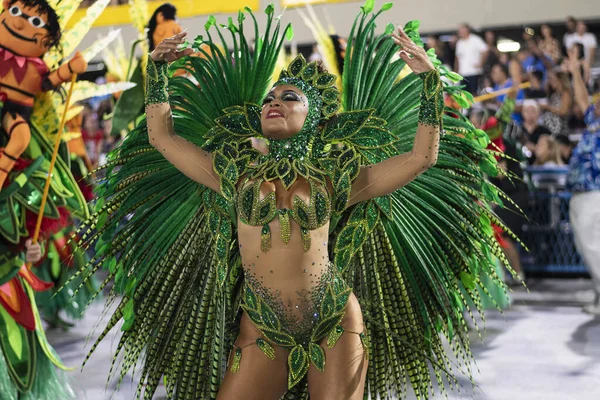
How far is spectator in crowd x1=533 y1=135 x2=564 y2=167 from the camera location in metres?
8.25

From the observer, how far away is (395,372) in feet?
9.01

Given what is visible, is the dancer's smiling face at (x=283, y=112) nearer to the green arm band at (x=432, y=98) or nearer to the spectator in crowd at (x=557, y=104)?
the green arm band at (x=432, y=98)

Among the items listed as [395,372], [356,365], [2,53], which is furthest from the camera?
[2,53]

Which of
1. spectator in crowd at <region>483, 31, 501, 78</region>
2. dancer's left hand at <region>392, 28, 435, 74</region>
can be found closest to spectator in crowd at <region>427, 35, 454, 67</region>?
spectator in crowd at <region>483, 31, 501, 78</region>

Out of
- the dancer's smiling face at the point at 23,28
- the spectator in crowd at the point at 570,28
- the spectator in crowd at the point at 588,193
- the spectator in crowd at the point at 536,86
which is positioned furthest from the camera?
the spectator in crowd at the point at 570,28

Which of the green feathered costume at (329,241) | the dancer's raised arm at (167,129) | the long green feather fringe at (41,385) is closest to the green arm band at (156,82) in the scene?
the dancer's raised arm at (167,129)

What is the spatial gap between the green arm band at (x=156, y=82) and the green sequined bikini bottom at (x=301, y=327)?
26.6 inches

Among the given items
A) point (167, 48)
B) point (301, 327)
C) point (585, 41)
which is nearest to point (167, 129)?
point (167, 48)

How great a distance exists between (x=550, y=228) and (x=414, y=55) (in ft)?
20.7

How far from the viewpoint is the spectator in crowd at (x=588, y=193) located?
20.8 ft

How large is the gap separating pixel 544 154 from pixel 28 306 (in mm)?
5914

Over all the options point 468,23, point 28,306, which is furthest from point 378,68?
point 468,23

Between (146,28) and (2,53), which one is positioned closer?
(2,53)

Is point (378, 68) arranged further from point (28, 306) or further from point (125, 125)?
point (125, 125)
